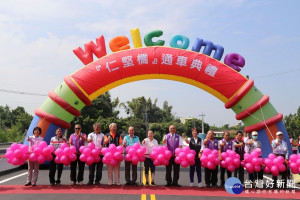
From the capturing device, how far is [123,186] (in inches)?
267

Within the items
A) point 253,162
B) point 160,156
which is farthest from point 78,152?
point 253,162

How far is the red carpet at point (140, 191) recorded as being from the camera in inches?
239

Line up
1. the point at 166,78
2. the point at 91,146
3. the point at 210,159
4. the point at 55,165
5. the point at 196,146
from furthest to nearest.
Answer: the point at 166,78 → the point at 196,146 → the point at 55,165 → the point at 91,146 → the point at 210,159

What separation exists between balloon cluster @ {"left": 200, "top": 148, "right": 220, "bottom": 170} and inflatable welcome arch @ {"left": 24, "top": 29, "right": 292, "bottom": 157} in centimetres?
326

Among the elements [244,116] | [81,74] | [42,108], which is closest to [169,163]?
[244,116]

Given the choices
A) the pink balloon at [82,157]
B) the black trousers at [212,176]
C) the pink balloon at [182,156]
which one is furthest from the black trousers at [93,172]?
the black trousers at [212,176]

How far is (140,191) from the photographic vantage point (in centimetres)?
623

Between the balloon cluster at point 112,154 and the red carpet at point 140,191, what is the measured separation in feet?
1.99

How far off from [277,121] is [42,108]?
7899 millimetres

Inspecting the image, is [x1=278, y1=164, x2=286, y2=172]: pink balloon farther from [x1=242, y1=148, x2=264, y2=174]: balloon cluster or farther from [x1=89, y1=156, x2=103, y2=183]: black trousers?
[x1=89, y1=156, x2=103, y2=183]: black trousers

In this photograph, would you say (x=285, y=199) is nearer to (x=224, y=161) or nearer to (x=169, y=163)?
(x=224, y=161)

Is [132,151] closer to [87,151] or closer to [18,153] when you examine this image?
[87,151]

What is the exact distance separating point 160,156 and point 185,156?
0.58m

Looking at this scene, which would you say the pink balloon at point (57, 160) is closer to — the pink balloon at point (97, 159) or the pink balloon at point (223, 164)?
the pink balloon at point (97, 159)
